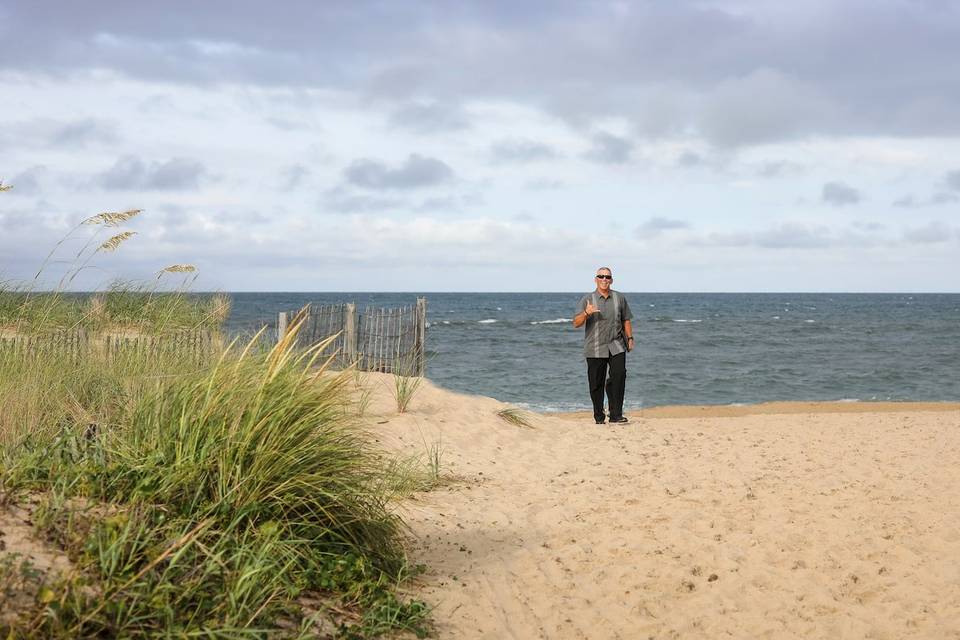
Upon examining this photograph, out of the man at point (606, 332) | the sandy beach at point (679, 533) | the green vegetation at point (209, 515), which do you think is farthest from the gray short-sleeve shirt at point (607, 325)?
the green vegetation at point (209, 515)

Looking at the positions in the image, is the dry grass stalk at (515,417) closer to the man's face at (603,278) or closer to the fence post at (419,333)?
the man's face at (603,278)

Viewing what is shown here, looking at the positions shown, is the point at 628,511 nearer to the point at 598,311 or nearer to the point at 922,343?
the point at 598,311

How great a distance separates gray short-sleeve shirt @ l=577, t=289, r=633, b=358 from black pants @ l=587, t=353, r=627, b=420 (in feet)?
0.41

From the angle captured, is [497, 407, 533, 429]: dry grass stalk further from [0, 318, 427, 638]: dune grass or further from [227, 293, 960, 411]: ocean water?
[0, 318, 427, 638]: dune grass

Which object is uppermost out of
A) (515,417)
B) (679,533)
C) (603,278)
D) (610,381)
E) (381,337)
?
(603,278)

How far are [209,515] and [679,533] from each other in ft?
11.2

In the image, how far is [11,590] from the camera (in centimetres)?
331

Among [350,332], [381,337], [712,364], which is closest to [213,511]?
[350,332]

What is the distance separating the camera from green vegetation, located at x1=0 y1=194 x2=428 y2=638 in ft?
11.2

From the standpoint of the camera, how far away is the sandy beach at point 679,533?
190 inches

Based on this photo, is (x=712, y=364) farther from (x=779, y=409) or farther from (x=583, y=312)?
(x=583, y=312)

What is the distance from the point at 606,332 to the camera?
36.8ft

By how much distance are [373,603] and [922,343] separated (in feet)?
120

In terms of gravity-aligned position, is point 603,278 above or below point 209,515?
above
